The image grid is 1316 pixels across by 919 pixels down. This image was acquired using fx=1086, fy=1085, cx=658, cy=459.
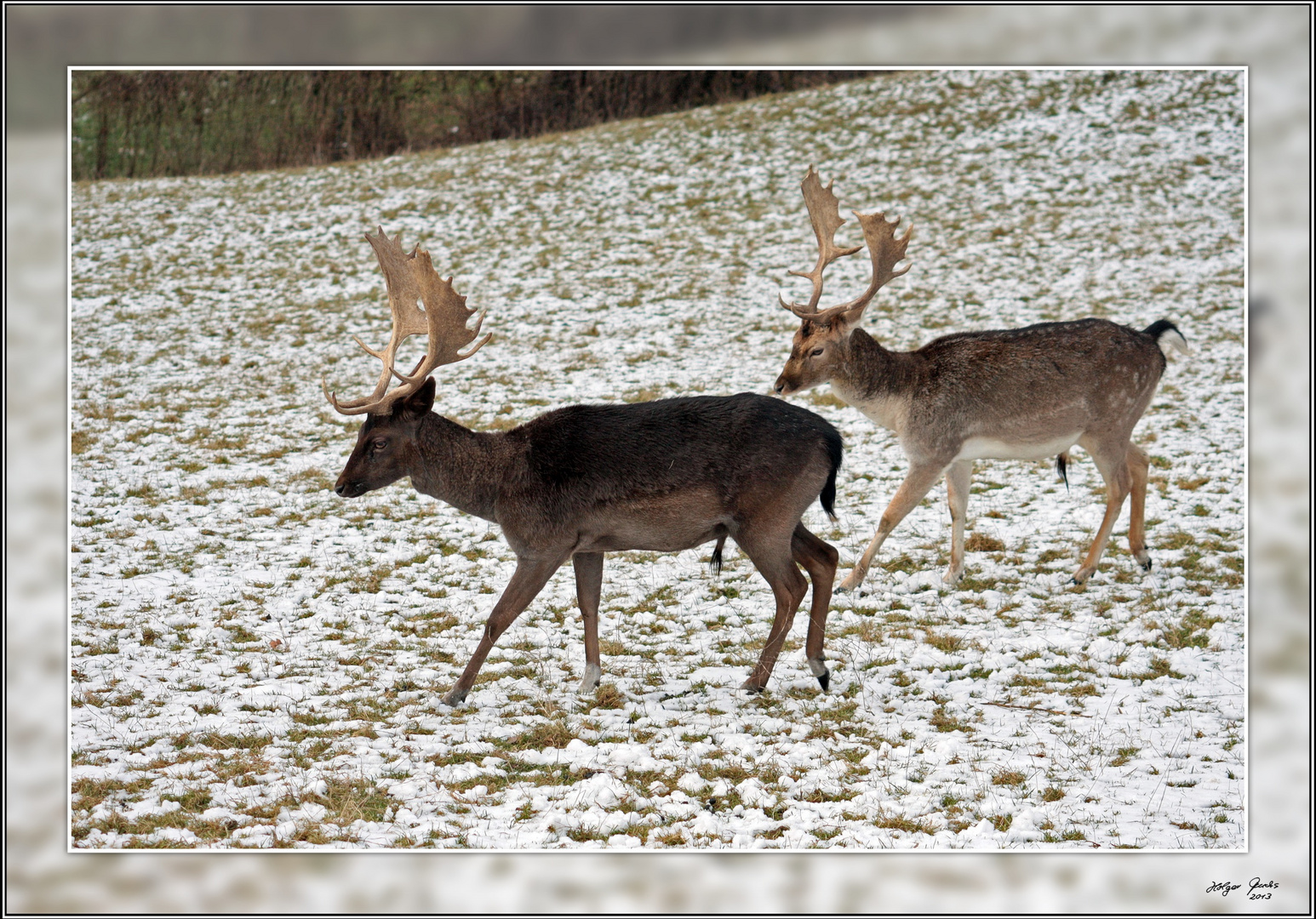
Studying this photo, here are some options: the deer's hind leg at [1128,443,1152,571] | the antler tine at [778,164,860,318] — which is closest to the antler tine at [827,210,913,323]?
the antler tine at [778,164,860,318]

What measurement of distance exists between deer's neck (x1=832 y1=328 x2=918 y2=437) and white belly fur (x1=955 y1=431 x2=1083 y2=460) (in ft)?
1.55

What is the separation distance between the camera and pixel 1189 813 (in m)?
4.24

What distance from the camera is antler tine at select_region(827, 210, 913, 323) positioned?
730 cm

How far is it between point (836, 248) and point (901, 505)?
1.87 meters

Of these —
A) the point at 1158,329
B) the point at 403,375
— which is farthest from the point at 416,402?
the point at 1158,329

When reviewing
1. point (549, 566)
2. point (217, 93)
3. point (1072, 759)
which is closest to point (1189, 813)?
point (1072, 759)

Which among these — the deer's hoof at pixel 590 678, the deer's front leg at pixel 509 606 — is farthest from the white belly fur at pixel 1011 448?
the deer's front leg at pixel 509 606

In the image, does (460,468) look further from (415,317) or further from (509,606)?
(415,317)

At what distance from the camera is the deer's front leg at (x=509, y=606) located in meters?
5.57

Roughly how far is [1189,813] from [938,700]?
1.53 metres

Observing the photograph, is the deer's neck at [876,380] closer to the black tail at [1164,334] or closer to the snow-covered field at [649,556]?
the snow-covered field at [649,556]

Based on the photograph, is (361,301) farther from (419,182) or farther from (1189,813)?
(1189,813)

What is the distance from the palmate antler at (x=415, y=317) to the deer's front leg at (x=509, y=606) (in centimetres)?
111

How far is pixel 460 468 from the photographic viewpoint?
224 inches
